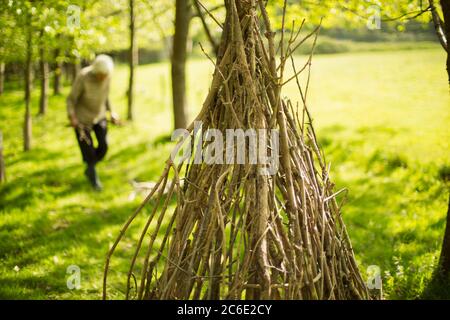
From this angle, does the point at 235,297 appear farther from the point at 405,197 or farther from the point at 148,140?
the point at 148,140

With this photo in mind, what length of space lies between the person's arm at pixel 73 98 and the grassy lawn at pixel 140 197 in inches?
45.6

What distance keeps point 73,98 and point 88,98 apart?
0.22m

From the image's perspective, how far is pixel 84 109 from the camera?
647cm

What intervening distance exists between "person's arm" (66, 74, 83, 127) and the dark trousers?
221 mm

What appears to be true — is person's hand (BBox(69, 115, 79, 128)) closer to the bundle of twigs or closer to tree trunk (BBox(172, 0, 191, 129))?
tree trunk (BBox(172, 0, 191, 129))

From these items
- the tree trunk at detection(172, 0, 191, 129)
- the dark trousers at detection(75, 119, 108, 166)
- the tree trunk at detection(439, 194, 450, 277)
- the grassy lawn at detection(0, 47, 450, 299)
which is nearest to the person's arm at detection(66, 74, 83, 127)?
the dark trousers at detection(75, 119, 108, 166)

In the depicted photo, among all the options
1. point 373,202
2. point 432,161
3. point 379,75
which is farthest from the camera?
point 379,75

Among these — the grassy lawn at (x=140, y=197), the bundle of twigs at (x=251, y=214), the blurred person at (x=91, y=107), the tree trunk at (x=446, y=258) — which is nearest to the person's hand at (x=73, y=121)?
the blurred person at (x=91, y=107)

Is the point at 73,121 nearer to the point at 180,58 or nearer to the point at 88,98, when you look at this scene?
the point at 88,98

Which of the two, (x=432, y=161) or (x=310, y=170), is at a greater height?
(x=310, y=170)

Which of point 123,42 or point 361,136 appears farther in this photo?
point 123,42

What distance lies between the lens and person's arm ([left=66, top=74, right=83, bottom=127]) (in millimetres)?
6168

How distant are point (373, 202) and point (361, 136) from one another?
399 centimetres

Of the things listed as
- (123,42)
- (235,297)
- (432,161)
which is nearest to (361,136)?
(432,161)
